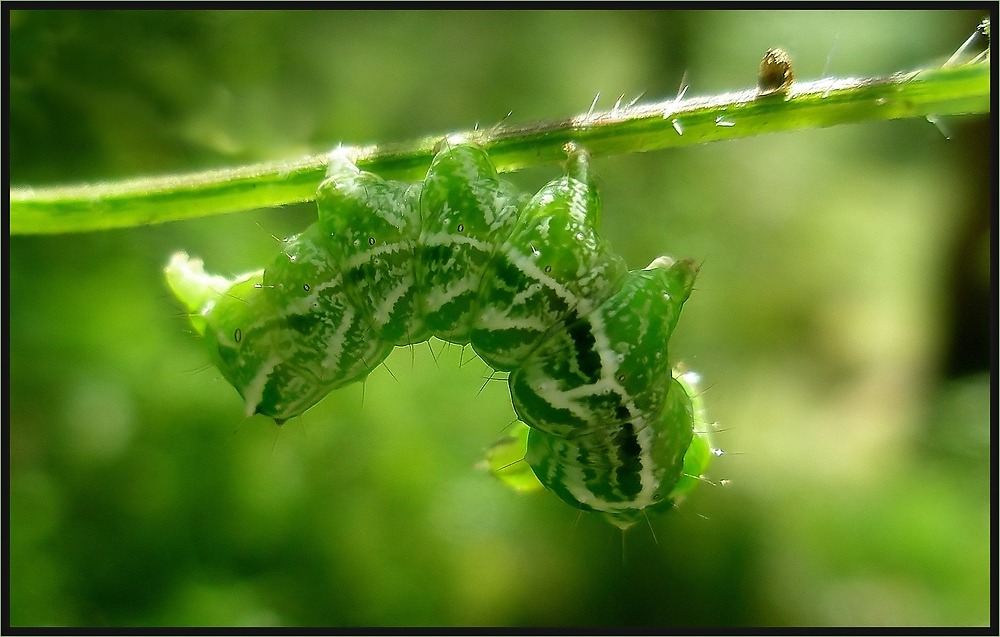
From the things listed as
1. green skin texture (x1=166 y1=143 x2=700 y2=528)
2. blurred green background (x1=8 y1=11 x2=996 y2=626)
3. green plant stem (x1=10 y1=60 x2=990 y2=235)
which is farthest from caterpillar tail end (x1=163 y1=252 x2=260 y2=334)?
green plant stem (x1=10 y1=60 x2=990 y2=235)

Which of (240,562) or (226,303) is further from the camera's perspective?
(240,562)

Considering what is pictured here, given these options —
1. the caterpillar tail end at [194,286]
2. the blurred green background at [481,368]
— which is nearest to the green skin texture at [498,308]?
the caterpillar tail end at [194,286]

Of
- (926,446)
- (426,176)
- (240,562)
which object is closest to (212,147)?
(240,562)

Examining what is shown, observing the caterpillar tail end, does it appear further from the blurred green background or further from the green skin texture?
the blurred green background

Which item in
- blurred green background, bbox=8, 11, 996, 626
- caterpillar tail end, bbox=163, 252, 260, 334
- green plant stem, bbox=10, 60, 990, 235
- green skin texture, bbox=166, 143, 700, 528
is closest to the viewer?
green plant stem, bbox=10, 60, 990, 235

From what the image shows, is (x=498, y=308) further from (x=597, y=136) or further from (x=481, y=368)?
(x=481, y=368)

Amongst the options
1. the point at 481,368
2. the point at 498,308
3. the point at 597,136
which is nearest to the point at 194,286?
the point at 498,308

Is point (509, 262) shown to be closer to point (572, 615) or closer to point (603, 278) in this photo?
point (603, 278)
